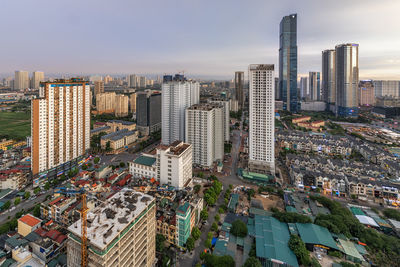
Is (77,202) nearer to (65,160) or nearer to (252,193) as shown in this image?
(65,160)

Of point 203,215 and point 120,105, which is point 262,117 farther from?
point 120,105

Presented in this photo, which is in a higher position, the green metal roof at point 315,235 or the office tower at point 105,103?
the office tower at point 105,103

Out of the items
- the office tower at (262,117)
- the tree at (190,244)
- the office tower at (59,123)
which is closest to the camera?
the tree at (190,244)

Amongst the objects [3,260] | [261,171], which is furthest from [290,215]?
[3,260]

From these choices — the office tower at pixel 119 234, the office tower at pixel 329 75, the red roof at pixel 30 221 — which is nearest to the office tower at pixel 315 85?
the office tower at pixel 329 75

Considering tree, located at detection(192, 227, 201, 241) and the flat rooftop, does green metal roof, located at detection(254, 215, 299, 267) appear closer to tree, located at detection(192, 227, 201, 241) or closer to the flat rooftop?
tree, located at detection(192, 227, 201, 241)

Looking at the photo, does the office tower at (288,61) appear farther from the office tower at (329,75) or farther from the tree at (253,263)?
the tree at (253,263)

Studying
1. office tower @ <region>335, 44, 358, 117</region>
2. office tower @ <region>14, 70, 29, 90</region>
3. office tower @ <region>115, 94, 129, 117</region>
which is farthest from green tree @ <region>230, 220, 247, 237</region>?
office tower @ <region>14, 70, 29, 90</region>
